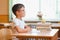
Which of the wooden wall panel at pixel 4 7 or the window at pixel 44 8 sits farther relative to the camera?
the wooden wall panel at pixel 4 7

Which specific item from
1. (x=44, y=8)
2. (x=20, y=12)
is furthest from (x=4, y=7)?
(x=20, y=12)

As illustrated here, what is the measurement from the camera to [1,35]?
2367 mm

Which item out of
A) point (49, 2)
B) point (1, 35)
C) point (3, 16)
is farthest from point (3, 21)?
point (1, 35)

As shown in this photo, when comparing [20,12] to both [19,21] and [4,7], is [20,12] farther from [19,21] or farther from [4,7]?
[4,7]

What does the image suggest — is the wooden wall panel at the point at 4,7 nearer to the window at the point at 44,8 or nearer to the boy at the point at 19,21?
the window at the point at 44,8

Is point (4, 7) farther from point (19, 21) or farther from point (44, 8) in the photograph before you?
point (19, 21)

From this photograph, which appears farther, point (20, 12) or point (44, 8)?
point (44, 8)

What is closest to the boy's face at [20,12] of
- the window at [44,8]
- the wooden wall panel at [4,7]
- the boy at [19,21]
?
the boy at [19,21]

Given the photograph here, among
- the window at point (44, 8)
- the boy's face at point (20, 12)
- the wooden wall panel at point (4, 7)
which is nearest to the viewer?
the boy's face at point (20, 12)

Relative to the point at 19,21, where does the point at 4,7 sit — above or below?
above

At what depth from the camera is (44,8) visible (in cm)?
483

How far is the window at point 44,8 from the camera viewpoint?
477 cm

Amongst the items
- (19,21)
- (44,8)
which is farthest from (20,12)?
(44,8)

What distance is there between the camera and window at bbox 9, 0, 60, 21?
4770mm
